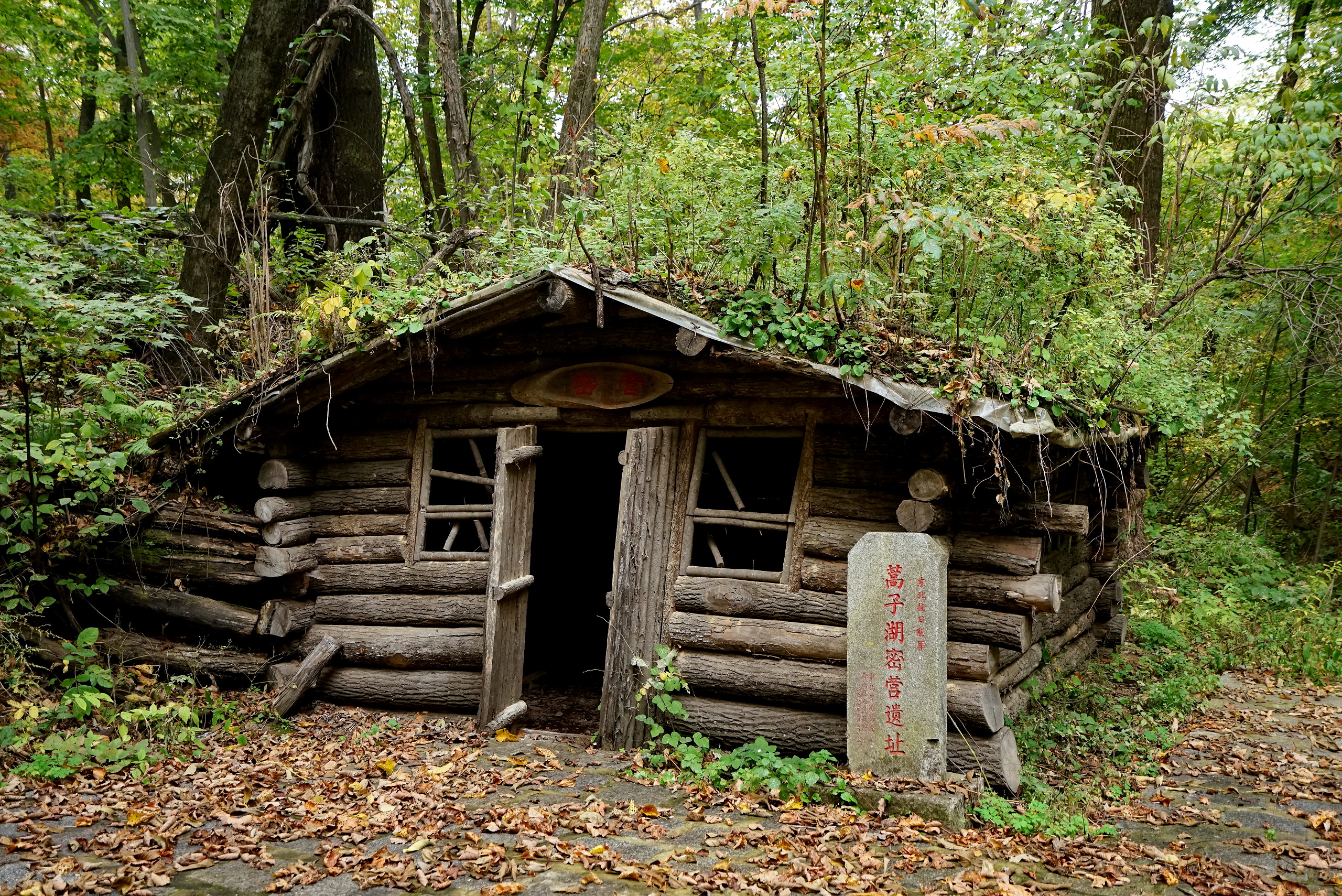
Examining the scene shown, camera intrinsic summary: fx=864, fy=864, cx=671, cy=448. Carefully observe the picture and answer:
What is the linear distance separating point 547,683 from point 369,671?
2.13 metres

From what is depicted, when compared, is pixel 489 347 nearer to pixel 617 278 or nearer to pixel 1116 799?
pixel 617 278

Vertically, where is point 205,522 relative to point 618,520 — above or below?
below

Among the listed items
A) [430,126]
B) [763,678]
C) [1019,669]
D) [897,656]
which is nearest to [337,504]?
[763,678]

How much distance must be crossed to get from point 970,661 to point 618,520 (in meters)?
3.04

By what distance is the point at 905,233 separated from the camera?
691cm

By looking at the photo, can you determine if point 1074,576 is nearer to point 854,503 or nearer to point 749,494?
point 749,494

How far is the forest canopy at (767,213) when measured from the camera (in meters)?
6.55

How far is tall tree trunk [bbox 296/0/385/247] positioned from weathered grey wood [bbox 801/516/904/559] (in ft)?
27.4

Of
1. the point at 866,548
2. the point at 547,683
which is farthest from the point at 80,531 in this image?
the point at 866,548

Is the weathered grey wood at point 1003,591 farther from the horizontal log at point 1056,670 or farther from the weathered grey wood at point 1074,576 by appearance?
the weathered grey wood at point 1074,576

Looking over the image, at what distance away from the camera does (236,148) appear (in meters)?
9.98

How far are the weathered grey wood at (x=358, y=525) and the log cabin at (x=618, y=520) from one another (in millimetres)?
26

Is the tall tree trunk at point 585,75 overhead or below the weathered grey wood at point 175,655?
overhead

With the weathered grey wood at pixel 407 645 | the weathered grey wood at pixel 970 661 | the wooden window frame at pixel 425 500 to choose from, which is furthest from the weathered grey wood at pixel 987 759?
the wooden window frame at pixel 425 500
